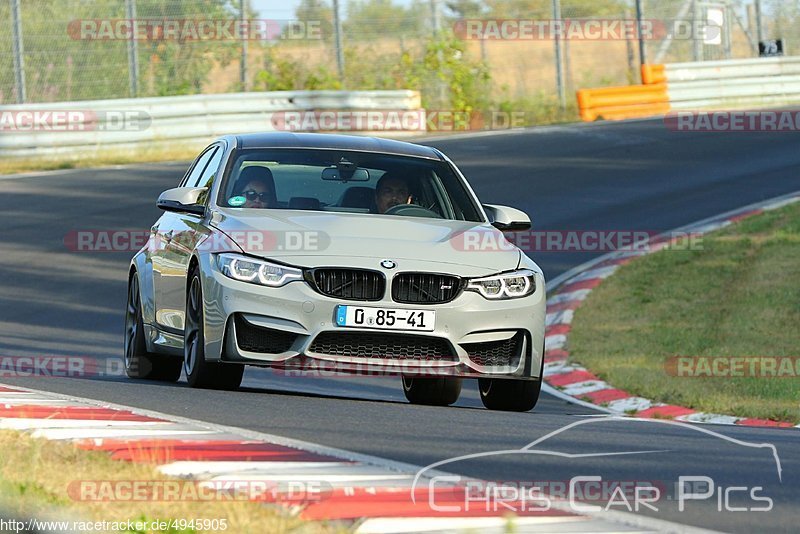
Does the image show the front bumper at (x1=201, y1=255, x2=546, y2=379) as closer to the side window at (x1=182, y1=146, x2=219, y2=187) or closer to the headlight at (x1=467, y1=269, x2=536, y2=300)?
the headlight at (x1=467, y1=269, x2=536, y2=300)

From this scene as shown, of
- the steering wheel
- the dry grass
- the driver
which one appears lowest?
the dry grass

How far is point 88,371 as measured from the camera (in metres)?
11.4

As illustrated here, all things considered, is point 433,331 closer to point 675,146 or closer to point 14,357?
point 14,357

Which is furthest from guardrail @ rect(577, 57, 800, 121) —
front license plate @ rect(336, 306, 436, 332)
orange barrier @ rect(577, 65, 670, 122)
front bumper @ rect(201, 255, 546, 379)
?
front license plate @ rect(336, 306, 436, 332)

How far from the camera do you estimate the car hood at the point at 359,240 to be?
8.24 metres

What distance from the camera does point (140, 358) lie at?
408 inches

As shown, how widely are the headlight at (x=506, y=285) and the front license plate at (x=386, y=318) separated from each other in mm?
304

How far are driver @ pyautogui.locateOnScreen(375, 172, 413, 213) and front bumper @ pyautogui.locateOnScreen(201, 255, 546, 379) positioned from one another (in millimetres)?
1219

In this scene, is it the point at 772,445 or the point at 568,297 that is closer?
the point at 772,445

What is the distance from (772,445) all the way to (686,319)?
270 inches

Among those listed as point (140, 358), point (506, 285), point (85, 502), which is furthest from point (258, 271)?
point (85, 502)

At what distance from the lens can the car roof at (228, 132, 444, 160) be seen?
9648 mm

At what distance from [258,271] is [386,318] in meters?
0.71

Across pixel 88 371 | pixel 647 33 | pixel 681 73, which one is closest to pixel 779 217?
pixel 88 371
